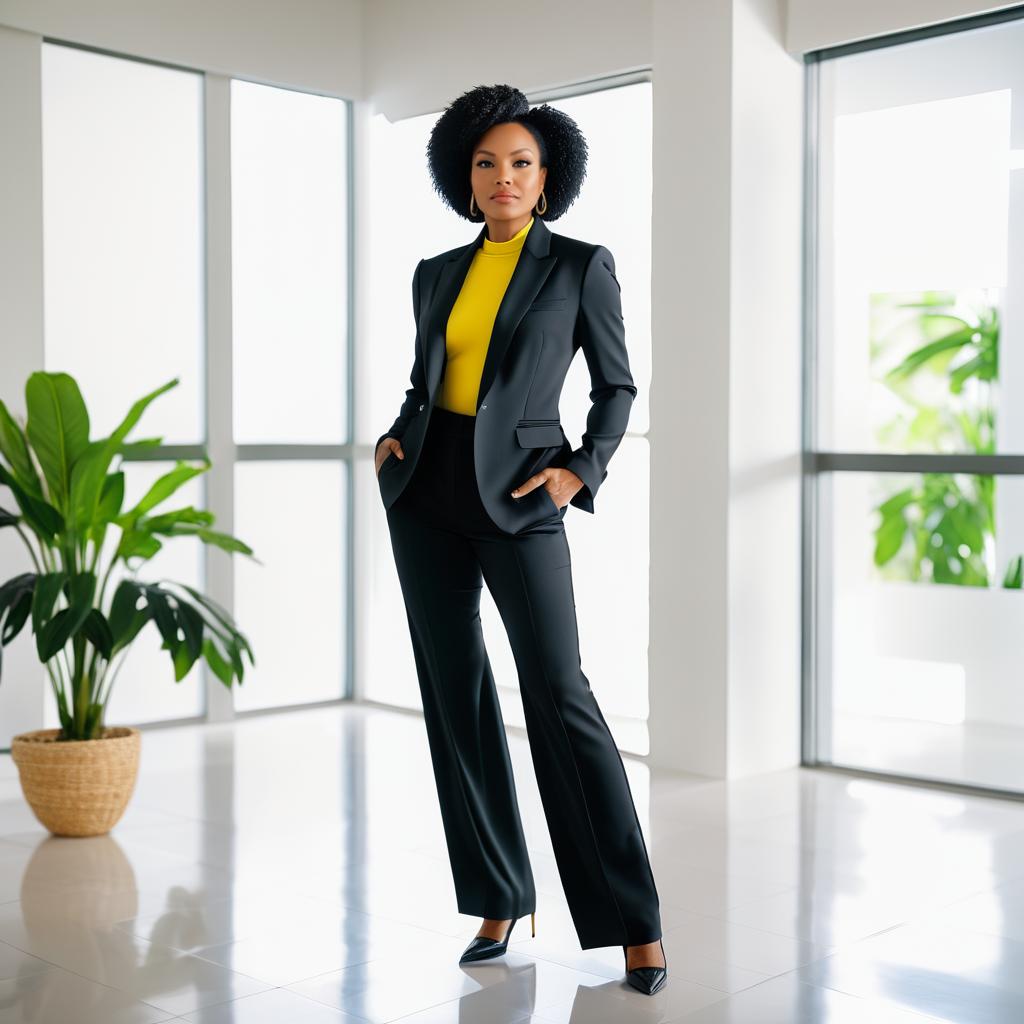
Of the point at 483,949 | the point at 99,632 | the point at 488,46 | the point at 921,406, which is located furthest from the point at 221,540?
the point at 488,46

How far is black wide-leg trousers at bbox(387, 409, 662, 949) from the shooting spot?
2326 millimetres

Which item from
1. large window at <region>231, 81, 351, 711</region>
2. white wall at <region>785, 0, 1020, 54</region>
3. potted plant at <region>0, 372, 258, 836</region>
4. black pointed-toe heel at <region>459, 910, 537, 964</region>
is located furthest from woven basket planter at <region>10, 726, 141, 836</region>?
white wall at <region>785, 0, 1020, 54</region>

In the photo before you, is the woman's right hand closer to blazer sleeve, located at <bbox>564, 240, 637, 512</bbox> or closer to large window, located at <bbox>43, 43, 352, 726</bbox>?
blazer sleeve, located at <bbox>564, 240, 637, 512</bbox>

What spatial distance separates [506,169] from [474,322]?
10.3 inches

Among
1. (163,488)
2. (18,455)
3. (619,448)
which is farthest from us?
(619,448)

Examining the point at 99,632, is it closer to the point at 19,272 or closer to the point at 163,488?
the point at 163,488

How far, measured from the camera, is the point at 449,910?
2.86 meters

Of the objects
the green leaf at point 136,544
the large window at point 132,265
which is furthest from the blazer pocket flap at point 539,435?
the large window at point 132,265

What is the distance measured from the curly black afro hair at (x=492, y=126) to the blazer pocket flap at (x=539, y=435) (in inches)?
15.9

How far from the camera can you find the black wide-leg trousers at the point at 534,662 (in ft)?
7.63

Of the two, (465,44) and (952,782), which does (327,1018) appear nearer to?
(952,782)

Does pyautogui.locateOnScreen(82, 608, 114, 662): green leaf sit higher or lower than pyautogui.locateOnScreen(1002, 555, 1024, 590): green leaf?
lower

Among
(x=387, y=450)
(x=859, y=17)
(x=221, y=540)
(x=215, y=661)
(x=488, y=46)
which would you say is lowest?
(x=215, y=661)

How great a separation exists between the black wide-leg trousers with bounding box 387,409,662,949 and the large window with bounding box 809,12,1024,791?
1.96 metres
